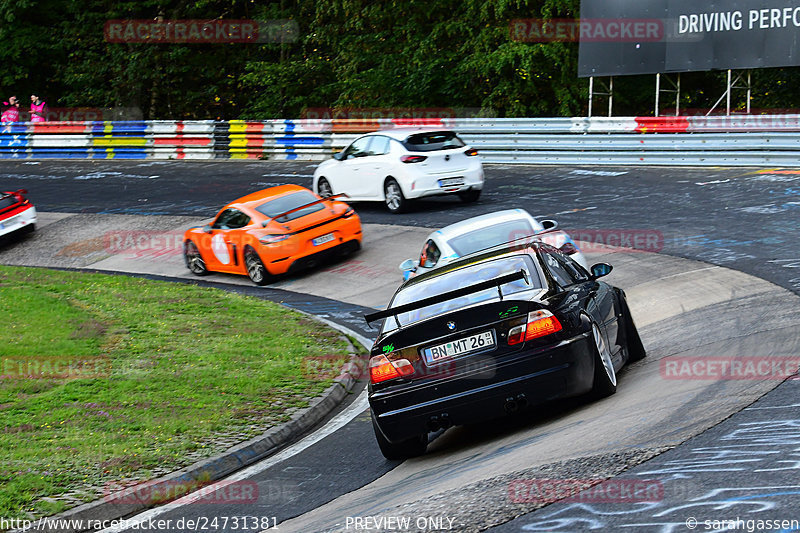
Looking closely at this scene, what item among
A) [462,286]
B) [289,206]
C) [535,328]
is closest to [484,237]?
[462,286]

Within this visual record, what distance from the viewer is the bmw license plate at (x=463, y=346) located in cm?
738

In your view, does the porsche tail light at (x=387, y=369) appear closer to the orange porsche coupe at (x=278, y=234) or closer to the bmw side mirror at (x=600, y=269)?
the bmw side mirror at (x=600, y=269)

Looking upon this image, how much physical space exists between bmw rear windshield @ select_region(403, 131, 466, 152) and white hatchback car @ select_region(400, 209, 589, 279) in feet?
25.7

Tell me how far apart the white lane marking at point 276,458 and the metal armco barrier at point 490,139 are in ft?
48.4

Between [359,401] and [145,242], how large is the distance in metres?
12.9

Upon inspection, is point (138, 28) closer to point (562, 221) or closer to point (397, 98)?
point (397, 98)

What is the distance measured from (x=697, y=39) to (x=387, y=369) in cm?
2157

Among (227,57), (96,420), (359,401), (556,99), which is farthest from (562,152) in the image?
(227,57)

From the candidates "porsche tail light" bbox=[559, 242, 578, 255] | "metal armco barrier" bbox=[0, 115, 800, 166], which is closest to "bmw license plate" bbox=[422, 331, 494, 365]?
"porsche tail light" bbox=[559, 242, 578, 255]

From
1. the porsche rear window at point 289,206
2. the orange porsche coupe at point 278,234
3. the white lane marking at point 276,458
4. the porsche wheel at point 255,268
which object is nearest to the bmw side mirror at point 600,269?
the white lane marking at point 276,458

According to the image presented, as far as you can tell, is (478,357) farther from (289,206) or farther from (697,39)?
(697,39)

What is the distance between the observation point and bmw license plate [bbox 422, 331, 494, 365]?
291 inches

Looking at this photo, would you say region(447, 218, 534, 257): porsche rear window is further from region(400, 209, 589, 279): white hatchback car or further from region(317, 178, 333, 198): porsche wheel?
region(317, 178, 333, 198): porsche wheel

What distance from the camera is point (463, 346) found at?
740 centimetres
